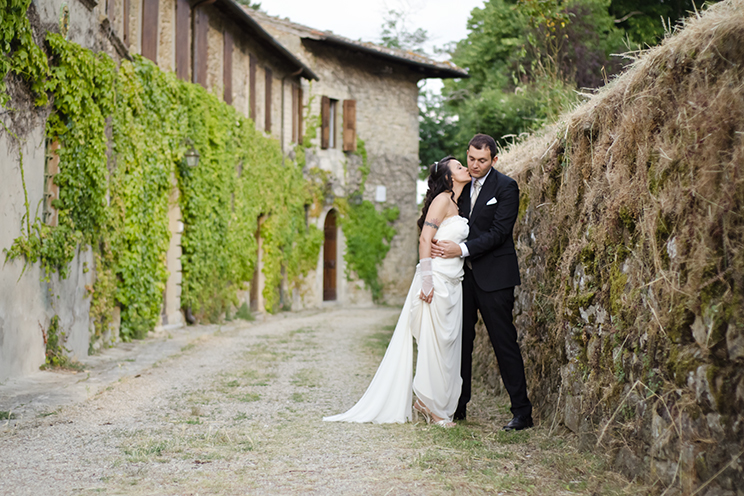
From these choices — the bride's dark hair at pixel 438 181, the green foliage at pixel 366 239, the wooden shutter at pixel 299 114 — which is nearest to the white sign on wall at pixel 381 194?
the green foliage at pixel 366 239

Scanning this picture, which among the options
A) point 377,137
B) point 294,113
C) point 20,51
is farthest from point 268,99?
point 20,51

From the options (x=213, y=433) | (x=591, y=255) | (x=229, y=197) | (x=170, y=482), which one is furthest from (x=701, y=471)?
(x=229, y=197)

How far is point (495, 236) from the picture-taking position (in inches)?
174

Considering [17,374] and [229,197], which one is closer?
[17,374]

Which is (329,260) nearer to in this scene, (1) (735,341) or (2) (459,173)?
(2) (459,173)

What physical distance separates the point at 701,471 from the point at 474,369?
407 centimetres

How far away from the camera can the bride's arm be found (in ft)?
15.1

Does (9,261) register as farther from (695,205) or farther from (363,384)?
(695,205)

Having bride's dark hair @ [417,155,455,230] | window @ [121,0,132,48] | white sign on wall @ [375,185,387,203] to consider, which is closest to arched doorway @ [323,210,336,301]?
white sign on wall @ [375,185,387,203]

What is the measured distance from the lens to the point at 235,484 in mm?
3244

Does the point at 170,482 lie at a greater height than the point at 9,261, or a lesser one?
lesser

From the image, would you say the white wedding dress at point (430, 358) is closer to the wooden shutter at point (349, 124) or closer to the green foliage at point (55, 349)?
the green foliage at point (55, 349)

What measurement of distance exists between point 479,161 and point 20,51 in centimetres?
406

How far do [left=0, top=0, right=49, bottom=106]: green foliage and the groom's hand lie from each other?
144 inches
